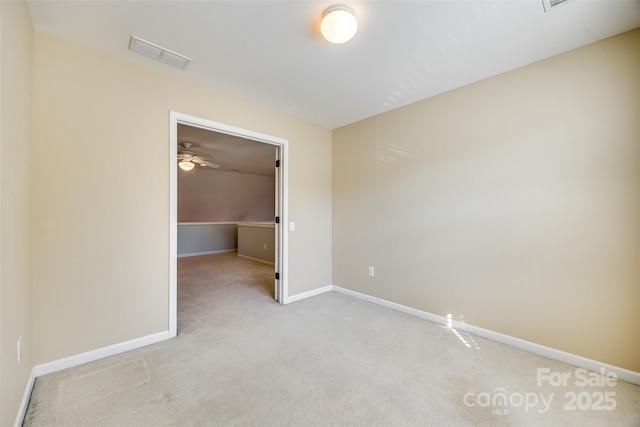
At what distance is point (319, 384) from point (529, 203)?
229 centimetres

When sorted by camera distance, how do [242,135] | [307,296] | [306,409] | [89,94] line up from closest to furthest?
[306,409] → [89,94] → [242,135] → [307,296]

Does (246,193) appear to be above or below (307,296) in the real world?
above

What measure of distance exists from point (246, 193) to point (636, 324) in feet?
29.7

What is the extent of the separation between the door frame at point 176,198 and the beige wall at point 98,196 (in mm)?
53

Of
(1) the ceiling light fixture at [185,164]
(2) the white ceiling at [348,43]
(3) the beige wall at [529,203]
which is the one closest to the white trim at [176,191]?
(2) the white ceiling at [348,43]

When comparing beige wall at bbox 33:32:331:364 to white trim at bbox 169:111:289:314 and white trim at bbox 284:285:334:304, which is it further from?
white trim at bbox 284:285:334:304

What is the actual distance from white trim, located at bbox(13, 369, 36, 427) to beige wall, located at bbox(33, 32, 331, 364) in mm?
156

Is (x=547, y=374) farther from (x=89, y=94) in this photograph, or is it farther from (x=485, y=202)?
(x=89, y=94)

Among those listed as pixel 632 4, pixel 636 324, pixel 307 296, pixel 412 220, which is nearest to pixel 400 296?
pixel 412 220

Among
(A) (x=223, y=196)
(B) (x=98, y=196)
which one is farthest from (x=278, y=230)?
(A) (x=223, y=196)

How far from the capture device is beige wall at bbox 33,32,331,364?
76.2 inches

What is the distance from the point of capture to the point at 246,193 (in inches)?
367

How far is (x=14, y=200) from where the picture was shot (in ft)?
4.77

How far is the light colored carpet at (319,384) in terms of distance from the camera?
154cm
